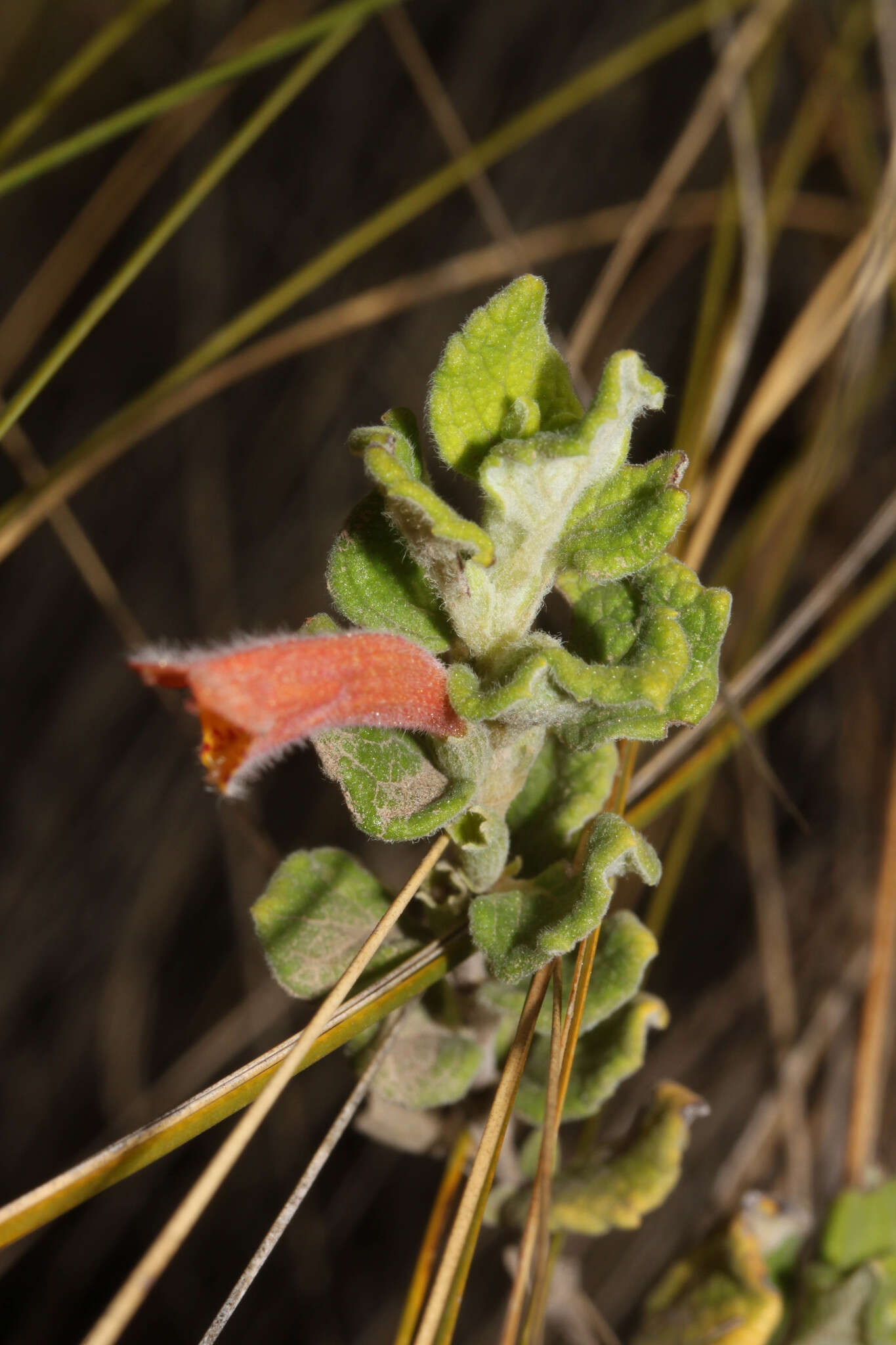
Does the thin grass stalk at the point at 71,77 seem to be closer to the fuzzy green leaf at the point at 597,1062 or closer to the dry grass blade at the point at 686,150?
the dry grass blade at the point at 686,150

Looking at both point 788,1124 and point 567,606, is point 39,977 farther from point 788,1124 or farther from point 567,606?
point 788,1124

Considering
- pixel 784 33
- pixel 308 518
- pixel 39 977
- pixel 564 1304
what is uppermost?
pixel 308 518

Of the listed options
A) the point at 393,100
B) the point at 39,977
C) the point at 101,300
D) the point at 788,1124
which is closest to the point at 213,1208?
the point at 39,977

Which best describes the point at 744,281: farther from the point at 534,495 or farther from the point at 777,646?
the point at 534,495

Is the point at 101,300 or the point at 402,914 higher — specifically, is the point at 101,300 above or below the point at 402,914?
above

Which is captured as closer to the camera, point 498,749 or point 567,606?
point 498,749

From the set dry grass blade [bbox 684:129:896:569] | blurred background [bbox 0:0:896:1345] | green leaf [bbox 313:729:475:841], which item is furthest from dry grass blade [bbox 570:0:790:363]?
green leaf [bbox 313:729:475:841]

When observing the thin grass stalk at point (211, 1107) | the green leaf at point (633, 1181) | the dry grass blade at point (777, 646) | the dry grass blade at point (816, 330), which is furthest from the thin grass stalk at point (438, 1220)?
the dry grass blade at point (816, 330)

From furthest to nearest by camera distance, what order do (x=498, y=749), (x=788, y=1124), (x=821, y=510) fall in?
(x=821, y=510) < (x=788, y=1124) < (x=498, y=749)
